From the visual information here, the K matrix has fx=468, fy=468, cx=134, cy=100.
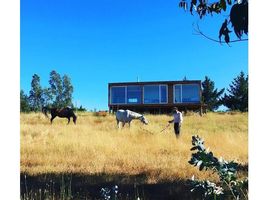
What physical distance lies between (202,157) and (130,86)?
17016mm

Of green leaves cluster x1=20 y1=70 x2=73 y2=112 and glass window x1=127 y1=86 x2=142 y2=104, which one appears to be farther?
glass window x1=127 y1=86 x2=142 y2=104

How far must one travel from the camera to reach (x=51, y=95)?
45.3 ft

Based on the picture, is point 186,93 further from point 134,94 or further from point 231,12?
point 231,12

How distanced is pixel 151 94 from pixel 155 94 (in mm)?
166

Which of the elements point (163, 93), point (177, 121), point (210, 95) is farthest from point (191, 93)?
point (177, 121)

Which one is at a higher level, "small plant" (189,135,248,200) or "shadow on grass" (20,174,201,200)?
"small plant" (189,135,248,200)

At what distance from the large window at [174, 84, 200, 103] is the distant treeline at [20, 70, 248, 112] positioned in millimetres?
1359

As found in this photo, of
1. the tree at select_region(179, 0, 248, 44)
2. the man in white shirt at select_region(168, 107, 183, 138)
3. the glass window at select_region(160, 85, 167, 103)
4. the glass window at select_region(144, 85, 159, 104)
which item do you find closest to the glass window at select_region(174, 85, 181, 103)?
the glass window at select_region(160, 85, 167, 103)

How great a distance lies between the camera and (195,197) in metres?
3.49

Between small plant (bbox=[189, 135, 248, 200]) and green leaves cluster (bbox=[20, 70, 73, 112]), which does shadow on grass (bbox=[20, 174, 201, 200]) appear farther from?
green leaves cluster (bbox=[20, 70, 73, 112])

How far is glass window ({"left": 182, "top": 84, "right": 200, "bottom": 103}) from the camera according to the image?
1794cm
